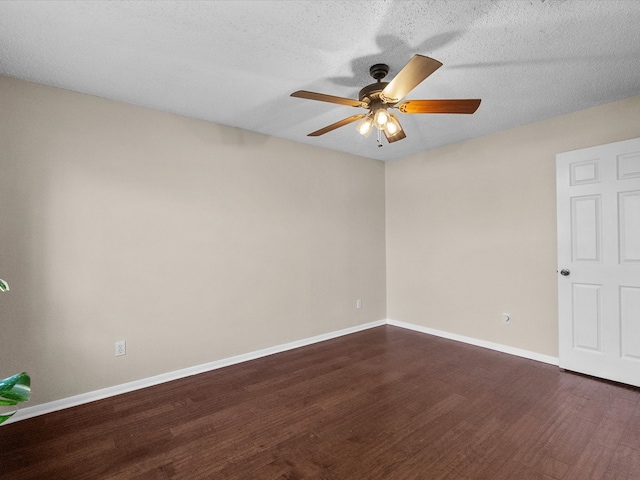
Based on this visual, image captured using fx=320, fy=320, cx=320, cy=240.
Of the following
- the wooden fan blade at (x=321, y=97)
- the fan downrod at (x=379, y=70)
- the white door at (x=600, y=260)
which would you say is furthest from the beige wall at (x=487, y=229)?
the wooden fan blade at (x=321, y=97)

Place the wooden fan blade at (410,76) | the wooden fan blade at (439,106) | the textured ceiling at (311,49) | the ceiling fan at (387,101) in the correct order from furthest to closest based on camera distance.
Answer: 1. the wooden fan blade at (439,106)
2. the ceiling fan at (387,101)
3. the textured ceiling at (311,49)
4. the wooden fan blade at (410,76)

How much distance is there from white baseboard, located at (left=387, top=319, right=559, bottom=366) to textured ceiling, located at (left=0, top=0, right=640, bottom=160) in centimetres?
248

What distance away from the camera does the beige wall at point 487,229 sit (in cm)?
325

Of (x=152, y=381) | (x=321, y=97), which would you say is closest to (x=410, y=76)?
(x=321, y=97)

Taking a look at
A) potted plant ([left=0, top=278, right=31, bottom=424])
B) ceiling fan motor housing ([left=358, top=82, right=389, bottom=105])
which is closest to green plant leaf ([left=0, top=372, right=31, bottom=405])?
potted plant ([left=0, top=278, right=31, bottom=424])

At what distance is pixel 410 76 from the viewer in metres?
1.75

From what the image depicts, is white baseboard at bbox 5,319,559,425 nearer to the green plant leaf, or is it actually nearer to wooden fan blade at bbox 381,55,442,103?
the green plant leaf

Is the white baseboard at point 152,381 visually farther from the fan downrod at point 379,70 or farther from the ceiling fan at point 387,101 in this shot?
the fan downrod at point 379,70

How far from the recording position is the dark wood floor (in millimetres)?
1805

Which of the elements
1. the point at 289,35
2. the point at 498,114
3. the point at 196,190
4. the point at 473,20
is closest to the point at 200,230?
the point at 196,190

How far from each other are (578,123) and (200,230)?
3821 millimetres

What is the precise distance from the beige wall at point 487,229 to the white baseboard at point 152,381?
1450mm

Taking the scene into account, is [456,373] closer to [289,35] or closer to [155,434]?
[155,434]

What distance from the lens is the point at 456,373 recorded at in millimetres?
3037
